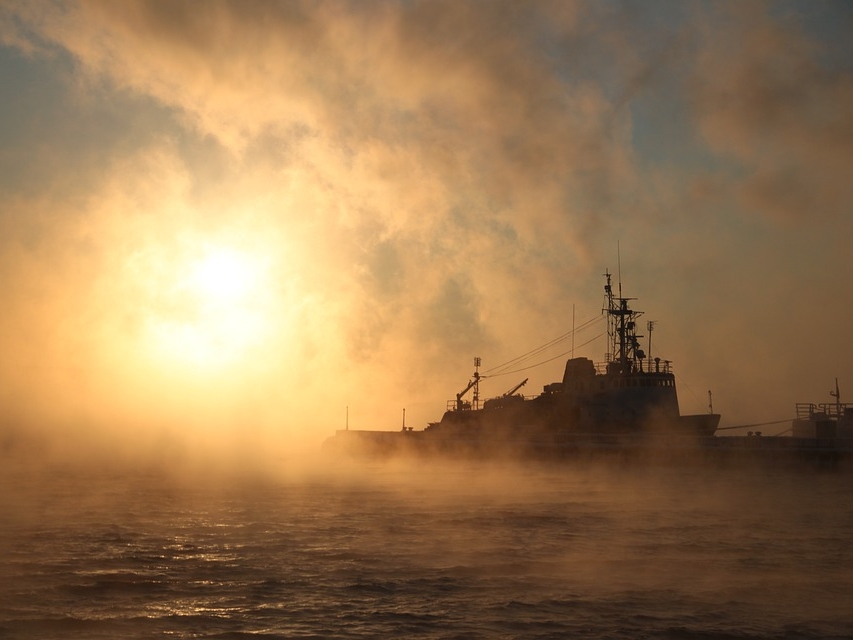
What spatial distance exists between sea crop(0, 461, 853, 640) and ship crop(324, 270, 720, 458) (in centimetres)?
3357

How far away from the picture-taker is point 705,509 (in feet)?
118

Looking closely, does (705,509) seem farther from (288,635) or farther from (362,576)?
(288,635)

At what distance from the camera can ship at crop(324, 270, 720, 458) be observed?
76375mm

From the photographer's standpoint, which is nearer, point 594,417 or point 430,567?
point 430,567

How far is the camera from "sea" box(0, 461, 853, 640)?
15.5 meters

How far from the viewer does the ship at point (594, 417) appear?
76375 mm

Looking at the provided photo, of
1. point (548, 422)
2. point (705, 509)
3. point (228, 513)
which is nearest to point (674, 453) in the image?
point (548, 422)

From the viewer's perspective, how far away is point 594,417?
81.8m

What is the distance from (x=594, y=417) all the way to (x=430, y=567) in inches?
2485

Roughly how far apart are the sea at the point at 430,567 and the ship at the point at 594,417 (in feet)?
110

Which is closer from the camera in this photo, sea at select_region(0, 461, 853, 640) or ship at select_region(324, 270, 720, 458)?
sea at select_region(0, 461, 853, 640)

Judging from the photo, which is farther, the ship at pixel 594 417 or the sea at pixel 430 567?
the ship at pixel 594 417

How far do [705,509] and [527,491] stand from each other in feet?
42.7

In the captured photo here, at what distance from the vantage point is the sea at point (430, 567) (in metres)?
15.5
